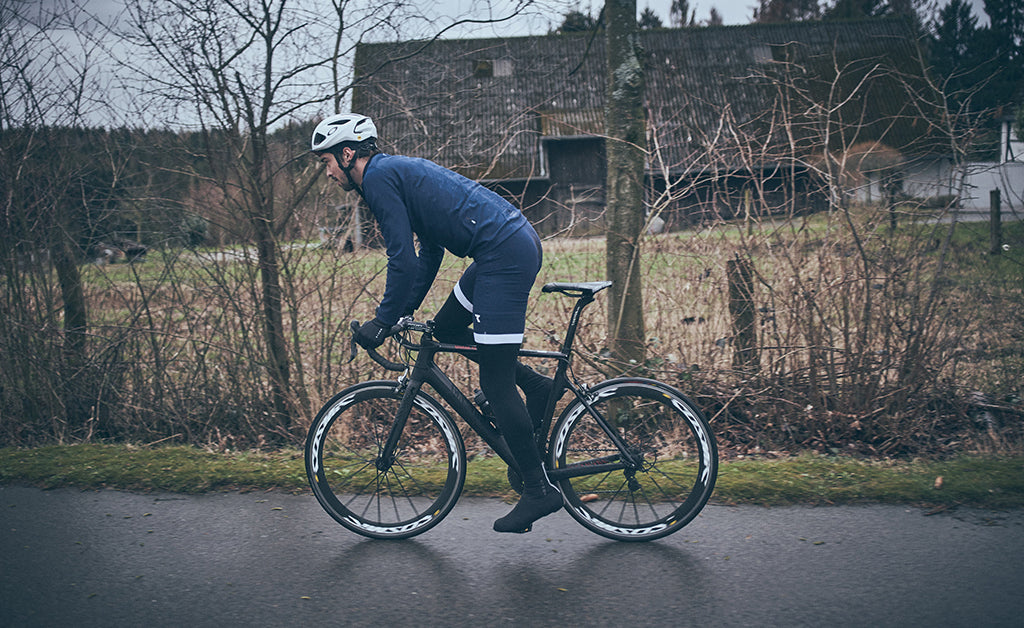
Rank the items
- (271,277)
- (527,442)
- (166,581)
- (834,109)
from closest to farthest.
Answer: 1. (166,581)
2. (527,442)
3. (834,109)
4. (271,277)

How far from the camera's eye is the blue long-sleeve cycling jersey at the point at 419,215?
140 inches

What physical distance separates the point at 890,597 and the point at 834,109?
12.2 ft

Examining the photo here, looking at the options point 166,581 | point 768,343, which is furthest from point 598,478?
point 768,343

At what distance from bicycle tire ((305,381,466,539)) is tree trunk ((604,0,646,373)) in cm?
211

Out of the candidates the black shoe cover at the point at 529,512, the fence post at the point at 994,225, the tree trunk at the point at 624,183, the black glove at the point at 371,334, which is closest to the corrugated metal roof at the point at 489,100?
the tree trunk at the point at 624,183

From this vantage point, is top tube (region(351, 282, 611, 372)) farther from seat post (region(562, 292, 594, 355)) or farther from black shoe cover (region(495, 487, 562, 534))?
black shoe cover (region(495, 487, 562, 534))

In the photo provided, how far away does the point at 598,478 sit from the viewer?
13.0 ft

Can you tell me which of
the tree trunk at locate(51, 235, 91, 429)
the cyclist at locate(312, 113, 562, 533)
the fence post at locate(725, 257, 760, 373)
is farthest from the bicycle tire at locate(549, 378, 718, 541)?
the tree trunk at locate(51, 235, 91, 429)

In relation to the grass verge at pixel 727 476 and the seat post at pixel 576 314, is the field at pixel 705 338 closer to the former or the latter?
the grass verge at pixel 727 476

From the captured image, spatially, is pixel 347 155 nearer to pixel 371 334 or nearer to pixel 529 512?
pixel 371 334

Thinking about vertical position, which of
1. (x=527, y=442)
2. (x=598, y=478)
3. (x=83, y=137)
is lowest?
A: (x=598, y=478)

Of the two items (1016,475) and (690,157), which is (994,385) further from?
(690,157)

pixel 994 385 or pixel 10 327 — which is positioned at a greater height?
pixel 10 327

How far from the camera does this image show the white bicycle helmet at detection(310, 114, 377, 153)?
3.67 metres
